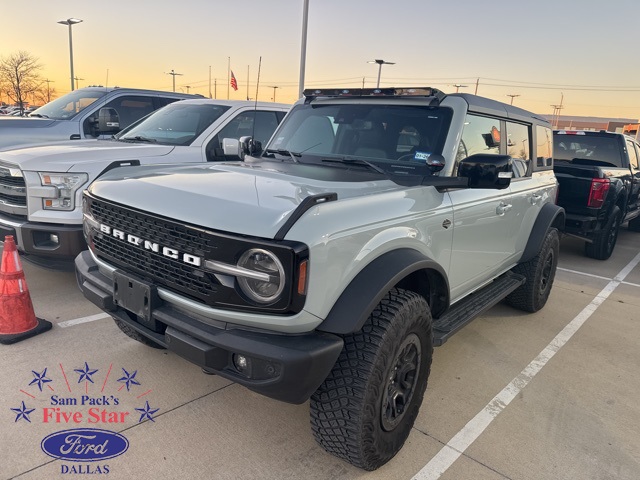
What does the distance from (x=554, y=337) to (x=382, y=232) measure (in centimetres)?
292

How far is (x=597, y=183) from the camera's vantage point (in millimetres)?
6914

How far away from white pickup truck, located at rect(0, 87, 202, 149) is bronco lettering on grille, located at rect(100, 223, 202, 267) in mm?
3847

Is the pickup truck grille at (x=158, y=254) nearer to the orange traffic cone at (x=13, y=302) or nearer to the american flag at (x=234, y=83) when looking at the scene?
the orange traffic cone at (x=13, y=302)

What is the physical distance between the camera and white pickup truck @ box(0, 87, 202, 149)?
6344 mm

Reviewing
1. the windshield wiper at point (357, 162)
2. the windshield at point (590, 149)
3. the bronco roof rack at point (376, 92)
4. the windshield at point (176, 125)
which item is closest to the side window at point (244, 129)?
the windshield at point (176, 125)

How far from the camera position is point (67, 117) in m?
6.63

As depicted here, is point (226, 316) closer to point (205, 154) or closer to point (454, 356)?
point (454, 356)

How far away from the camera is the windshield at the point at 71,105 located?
672 centimetres

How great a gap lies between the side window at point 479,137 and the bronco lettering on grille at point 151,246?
193 centimetres

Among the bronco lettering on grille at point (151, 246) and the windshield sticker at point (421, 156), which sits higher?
the windshield sticker at point (421, 156)

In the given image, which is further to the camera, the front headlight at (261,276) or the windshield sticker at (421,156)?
the windshield sticker at (421,156)

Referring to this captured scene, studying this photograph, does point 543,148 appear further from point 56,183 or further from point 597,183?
point 56,183

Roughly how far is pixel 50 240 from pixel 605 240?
300 inches

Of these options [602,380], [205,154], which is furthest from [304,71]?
[602,380]
